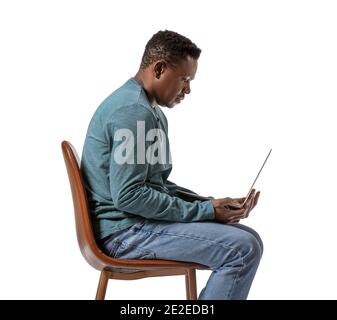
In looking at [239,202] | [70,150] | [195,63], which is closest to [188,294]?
[239,202]

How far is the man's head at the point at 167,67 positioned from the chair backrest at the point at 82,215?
1.07 feet

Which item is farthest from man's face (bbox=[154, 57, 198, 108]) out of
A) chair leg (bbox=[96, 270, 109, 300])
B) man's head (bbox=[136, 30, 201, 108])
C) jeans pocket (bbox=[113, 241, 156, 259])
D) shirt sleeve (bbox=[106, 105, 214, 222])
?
chair leg (bbox=[96, 270, 109, 300])

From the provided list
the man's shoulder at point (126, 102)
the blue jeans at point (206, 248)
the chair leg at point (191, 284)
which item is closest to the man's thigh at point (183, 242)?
the blue jeans at point (206, 248)

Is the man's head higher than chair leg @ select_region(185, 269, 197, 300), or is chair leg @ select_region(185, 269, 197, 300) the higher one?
the man's head

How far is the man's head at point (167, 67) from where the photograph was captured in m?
2.14

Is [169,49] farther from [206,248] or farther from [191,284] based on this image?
[191,284]

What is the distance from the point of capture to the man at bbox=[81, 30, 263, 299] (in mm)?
1984

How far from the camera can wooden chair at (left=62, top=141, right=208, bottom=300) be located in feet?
6.68

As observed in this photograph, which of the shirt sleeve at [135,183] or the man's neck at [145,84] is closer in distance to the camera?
the shirt sleeve at [135,183]

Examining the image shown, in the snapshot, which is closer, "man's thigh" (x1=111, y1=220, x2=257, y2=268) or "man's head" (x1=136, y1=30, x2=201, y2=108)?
"man's thigh" (x1=111, y1=220, x2=257, y2=268)

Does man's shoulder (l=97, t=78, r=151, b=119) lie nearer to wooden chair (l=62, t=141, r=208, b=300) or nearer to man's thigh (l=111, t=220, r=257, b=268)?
wooden chair (l=62, t=141, r=208, b=300)

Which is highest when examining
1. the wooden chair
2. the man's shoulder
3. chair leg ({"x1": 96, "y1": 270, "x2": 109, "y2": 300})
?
the man's shoulder

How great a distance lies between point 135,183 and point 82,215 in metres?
0.21

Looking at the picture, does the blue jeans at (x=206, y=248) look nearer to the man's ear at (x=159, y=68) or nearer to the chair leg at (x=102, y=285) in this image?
the chair leg at (x=102, y=285)
